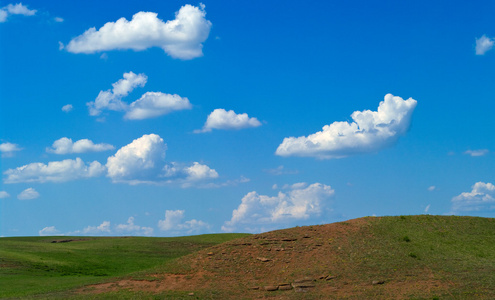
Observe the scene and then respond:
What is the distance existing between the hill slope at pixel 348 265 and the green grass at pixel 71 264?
6.26 m

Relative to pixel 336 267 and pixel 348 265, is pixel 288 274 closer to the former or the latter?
pixel 336 267

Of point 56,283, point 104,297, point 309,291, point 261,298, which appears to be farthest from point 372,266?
point 56,283

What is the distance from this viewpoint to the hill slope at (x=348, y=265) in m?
31.9

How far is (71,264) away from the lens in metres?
54.4

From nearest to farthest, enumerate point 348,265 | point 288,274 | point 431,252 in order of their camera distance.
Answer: point 288,274 < point 348,265 < point 431,252

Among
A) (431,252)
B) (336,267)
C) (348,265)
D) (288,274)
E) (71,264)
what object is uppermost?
(71,264)

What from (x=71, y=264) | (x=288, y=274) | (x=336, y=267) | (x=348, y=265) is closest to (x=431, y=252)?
(x=348, y=265)

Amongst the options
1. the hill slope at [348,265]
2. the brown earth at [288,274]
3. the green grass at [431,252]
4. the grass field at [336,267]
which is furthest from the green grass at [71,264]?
the green grass at [431,252]

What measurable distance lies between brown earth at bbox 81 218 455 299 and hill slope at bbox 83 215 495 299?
0.07 m

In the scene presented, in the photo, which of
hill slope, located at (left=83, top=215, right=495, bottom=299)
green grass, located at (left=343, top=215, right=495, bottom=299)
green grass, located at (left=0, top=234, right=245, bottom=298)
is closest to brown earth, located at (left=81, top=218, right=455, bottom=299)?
hill slope, located at (left=83, top=215, right=495, bottom=299)

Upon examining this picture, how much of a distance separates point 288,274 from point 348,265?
458 centimetres

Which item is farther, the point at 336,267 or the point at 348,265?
the point at 348,265

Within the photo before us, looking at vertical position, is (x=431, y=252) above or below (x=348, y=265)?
above

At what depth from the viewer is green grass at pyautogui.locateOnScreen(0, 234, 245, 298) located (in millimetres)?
39969
